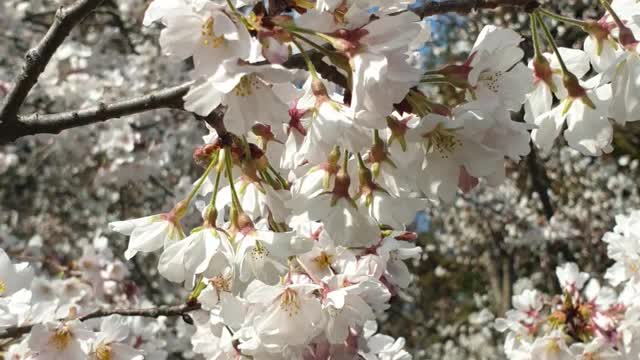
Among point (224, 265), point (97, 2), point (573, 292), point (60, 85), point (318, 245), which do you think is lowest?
point (60, 85)

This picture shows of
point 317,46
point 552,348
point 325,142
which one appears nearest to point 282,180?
point 325,142

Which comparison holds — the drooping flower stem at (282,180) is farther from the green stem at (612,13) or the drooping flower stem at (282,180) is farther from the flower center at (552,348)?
the flower center at (552,348)

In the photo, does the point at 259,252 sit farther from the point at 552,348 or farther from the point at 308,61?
the point at 552,348

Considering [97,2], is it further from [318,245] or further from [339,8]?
[318,245]

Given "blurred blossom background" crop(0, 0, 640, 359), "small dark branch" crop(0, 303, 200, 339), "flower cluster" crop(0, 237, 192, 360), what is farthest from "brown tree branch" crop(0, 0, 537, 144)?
"blurred blossom background" crop(0, 0, 640, 359)

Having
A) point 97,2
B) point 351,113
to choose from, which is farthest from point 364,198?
point 97,2

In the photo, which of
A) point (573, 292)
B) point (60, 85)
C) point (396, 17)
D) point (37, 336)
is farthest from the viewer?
point (60, 85)

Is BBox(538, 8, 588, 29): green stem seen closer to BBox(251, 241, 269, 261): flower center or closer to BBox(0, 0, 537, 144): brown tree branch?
BBox(0, 0, 537, 144): brown tree branch
